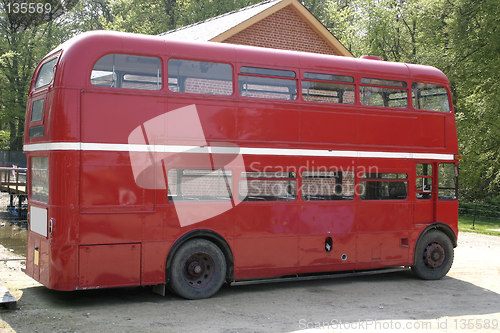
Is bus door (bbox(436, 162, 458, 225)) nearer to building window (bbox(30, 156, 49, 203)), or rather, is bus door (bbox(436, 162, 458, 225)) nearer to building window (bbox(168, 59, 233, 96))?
building window (bbox(168, 59, 233, 96))

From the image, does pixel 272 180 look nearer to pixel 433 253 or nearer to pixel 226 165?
pixel 226 165

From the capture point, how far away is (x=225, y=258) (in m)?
10.5

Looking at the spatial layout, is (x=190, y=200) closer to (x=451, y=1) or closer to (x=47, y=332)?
(x=47, y=332)

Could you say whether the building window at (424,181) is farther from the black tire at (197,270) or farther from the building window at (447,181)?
the black tire at (197,270)

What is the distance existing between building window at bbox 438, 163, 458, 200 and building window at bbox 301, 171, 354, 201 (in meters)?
2.43

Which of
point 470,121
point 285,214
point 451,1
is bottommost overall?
point 285,214

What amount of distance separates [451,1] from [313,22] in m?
15.7

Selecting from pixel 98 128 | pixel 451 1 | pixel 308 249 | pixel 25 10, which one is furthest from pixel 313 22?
pixel 25 10

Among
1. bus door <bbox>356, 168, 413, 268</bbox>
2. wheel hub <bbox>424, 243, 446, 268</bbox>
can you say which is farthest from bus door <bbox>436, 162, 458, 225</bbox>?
bus door <bbox>356, 168, 413, 268</bbox>

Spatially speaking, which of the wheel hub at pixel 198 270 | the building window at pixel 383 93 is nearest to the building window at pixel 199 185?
the wheel hub at pixel 198 270

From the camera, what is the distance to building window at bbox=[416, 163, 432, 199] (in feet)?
41.4

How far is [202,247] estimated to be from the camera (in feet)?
33.2

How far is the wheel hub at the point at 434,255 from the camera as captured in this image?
12.7 m

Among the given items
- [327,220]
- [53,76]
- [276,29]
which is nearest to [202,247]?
[327,220]
